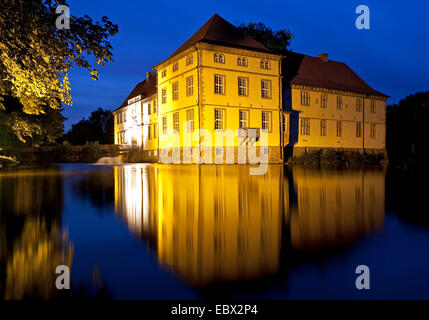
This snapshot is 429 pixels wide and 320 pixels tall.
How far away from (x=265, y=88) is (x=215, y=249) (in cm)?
3043

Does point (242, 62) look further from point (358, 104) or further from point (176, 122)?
point (358, 104)

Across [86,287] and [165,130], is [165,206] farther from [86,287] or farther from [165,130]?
[165,130]

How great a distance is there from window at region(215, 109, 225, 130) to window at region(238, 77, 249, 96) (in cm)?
276

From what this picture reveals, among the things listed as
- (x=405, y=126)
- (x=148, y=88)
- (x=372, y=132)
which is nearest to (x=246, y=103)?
(x=148, y=88)

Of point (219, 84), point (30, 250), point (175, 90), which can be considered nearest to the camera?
point (30, 250)

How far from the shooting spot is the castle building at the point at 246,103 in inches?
1161

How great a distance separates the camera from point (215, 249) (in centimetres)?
373

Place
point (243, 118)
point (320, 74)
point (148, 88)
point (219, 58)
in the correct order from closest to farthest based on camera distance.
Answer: point (219, 58) < point (243, 118) < point (320, 74) < point (148, 88)

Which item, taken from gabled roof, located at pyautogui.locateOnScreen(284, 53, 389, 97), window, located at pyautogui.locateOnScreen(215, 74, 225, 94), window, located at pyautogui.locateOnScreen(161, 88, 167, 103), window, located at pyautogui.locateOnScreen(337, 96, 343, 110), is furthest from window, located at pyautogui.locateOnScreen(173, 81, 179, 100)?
window, located at pyautogui.locateOnScreen(337, 96, 343, 110)

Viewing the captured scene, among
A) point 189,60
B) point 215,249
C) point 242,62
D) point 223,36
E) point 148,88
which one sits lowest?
point 215,249

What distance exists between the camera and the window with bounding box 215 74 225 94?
29859 millimetres

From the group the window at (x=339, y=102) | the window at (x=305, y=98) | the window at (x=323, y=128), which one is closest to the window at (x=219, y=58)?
the window at (x=305, y=98)

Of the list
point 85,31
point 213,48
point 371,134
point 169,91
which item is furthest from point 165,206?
point 371,134

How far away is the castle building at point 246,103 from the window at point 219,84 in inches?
3.5
